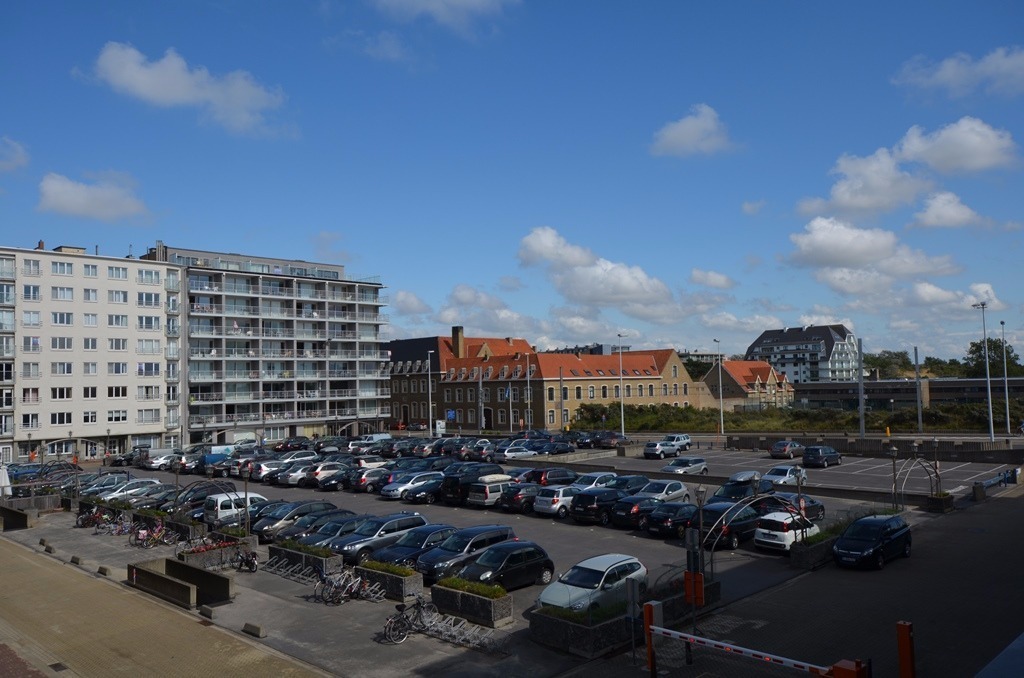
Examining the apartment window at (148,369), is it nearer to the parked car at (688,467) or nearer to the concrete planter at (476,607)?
the parked car at (688,467)

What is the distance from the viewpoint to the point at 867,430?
6631cm

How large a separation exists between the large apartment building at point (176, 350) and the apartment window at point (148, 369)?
9 centimetres

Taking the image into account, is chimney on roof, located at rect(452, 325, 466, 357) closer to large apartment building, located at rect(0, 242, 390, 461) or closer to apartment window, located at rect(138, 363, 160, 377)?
large apartment building, located at rect(0, 242, 390, 461)

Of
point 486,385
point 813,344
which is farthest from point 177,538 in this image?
point 813,344

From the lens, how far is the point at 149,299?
7275 centimetres

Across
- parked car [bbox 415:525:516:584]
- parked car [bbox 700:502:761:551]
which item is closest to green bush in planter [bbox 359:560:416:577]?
parked car [bbox 415:525:516:584]

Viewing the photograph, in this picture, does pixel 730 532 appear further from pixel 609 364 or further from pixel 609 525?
pixel 609 364

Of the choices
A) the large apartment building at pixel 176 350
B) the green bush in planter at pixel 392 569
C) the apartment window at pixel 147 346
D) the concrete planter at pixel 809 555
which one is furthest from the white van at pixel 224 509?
the apartment window at pixel 147 346

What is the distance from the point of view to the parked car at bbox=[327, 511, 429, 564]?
2426 centimetres

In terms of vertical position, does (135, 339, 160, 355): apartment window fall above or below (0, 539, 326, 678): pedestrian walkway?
above

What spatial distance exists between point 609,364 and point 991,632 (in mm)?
78784

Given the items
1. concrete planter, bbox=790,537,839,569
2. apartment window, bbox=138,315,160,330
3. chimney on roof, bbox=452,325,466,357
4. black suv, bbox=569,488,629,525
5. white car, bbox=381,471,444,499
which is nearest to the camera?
concrete planter, bbox=790,537,839,569

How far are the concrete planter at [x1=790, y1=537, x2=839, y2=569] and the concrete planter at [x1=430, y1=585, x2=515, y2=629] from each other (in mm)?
9221

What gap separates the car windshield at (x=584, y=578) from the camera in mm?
17781
